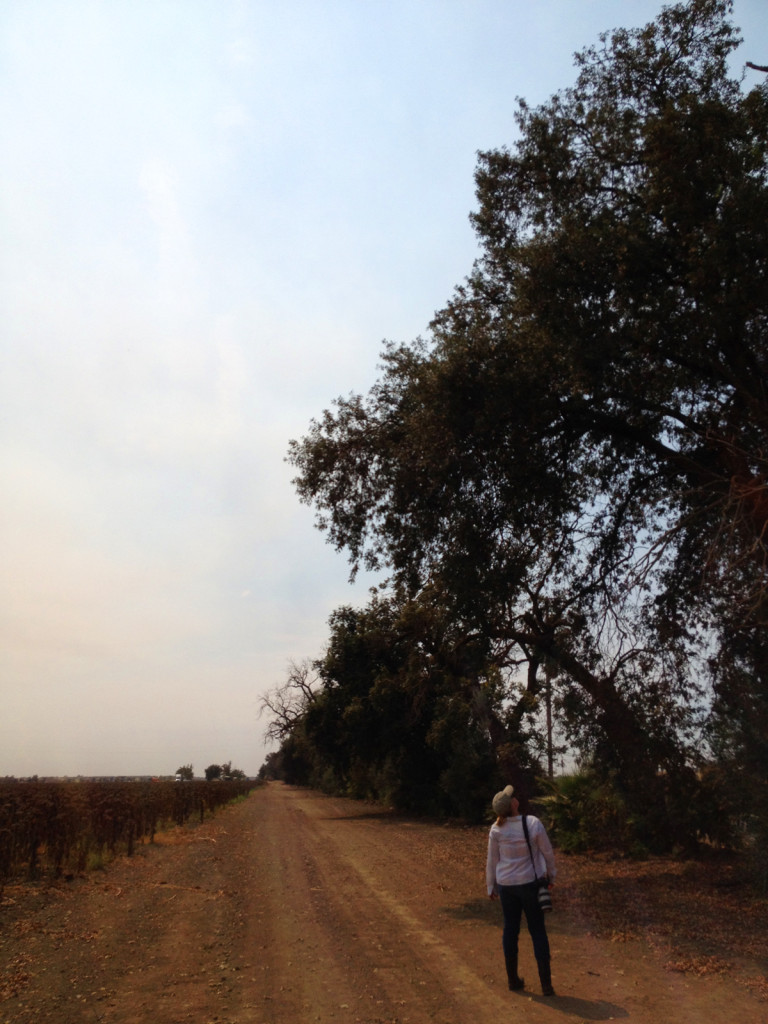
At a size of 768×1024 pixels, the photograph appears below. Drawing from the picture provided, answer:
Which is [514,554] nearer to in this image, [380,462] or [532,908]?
[380,462]

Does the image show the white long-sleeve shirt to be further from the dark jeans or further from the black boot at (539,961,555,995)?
the black boot at (539,961,555,995)

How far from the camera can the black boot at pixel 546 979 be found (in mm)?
6332

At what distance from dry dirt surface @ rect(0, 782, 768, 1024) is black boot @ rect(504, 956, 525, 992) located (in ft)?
0.23

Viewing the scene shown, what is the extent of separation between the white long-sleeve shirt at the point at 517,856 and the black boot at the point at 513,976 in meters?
0.54

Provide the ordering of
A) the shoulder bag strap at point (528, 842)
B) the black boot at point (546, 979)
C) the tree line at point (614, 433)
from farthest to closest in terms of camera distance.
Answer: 1. the tree line at point (614, 433)
2. the shoulder bag strap at point (528, 842)
3. the black boot at point (546, 979)

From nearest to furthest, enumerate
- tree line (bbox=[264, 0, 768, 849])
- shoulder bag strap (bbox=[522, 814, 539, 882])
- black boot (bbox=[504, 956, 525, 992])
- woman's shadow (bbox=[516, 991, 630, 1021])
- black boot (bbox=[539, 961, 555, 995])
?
woman's shadow (bbox=[516, 991, 630, 1021]), black boot (bbox=[539, 961, 555, 995]), black boot (bbox=[504, 956, 525, 992]), shoulder bag strap (bbox=[522, 814, 539, 882]), tree line (bbox=[264, 0, 768, 849])

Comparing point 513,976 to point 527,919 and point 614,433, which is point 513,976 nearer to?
point 527,919

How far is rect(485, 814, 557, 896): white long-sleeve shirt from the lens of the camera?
6.72m

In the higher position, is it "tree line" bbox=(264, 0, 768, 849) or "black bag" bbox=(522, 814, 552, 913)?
"tree line" bbox=(264, 0, 768, 849)

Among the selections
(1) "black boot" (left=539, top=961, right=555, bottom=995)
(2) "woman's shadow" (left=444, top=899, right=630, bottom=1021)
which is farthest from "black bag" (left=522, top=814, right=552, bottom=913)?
(2) "woman's shadow" (left=444, top=899, right=630, bottom=1021)

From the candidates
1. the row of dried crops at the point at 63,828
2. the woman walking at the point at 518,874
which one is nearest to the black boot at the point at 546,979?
the woman walking at the point at 518,874

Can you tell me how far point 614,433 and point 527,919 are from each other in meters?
8.73

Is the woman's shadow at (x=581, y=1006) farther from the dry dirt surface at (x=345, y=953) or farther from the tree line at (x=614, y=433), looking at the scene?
the tree line at (x=614, y=433)

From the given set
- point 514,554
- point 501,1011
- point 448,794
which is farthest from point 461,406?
point 448,794
